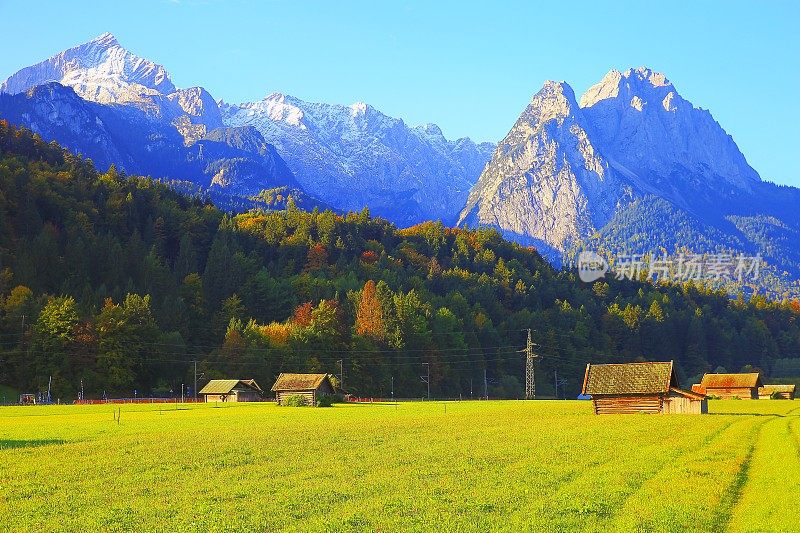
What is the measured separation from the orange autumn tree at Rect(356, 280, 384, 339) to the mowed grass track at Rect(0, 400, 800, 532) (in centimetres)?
10032

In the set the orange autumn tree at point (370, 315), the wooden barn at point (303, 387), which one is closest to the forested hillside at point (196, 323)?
the orange autumn tree at point (370, 315)

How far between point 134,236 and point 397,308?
6244cm

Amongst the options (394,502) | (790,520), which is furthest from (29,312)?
(790,520)

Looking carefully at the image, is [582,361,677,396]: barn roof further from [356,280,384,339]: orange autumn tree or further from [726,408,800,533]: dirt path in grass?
[356,280,384,339]: orange autumn tree

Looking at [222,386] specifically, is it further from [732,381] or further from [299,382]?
[732,381]

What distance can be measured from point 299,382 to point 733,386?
242 feet

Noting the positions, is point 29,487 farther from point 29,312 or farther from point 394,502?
point 29,312

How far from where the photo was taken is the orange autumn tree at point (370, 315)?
160 metres

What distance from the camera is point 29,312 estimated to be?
437ft

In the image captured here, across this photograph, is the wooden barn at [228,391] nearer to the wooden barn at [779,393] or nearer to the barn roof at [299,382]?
the barn roof at [299,382]

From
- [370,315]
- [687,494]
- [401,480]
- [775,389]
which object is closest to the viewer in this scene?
[687,494]

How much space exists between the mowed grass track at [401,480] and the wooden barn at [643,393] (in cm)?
2644

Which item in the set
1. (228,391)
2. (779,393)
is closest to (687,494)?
(228,391)

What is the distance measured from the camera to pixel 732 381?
483 ft
